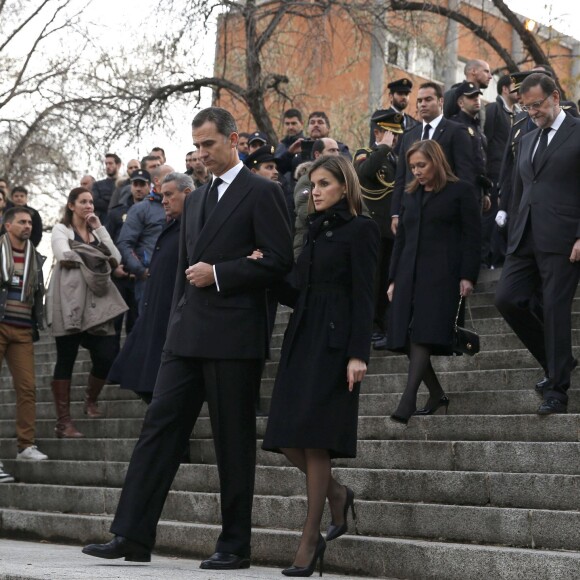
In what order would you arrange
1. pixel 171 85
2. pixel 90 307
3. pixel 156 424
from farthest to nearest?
pixel 171 85
pixel 90 307
pixel 156 424

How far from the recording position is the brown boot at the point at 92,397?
1152cm

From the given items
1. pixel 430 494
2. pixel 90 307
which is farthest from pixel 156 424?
pixel 90 307

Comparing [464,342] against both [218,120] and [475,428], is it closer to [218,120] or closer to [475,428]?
[475,428]

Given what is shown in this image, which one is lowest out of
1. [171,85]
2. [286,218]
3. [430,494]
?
[430,494]

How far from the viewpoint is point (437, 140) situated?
1009 centimetres

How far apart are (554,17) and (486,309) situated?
10364 mm

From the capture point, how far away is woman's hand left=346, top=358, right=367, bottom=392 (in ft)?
21.0

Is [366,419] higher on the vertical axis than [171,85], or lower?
lower

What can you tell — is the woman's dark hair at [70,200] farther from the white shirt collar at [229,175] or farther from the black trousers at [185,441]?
the black trousers at [185,441]

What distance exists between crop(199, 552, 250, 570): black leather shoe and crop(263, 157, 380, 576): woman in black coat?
32cm

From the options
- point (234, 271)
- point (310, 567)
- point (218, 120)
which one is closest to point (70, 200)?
point (218, 120)

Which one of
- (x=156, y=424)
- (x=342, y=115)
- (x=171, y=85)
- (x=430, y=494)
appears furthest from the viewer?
(x=342, y=115)

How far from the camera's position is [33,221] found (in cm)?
1170

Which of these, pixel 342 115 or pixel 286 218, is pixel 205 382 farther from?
pixel 342 115
